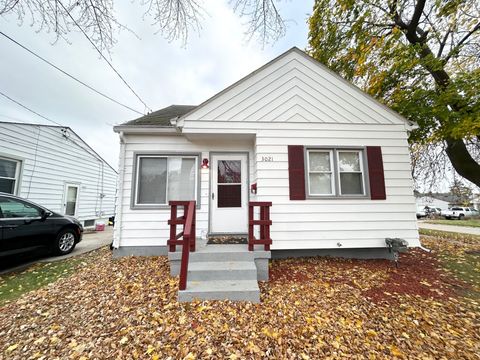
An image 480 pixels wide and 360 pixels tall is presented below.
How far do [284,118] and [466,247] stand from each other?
7296 millimetres

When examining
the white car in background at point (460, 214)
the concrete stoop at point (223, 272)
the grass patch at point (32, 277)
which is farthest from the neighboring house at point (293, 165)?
the white car in background at point (460, 214)

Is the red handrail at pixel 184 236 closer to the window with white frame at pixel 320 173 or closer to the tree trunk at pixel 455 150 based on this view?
the window with white frame at pixel 320 173

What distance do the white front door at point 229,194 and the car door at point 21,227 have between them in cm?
415

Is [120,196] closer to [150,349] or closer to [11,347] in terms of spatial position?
[11,347]

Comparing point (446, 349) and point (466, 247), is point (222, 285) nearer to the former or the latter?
point (446, 349)

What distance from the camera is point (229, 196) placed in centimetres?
541

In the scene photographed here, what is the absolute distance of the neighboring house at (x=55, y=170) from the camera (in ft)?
23.7

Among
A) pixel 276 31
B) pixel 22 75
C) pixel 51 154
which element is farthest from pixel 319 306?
pixel 51 154

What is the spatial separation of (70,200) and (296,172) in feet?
35.0

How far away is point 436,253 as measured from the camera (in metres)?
5.68

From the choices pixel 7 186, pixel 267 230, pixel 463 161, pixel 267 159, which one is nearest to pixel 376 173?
pixel 267 159

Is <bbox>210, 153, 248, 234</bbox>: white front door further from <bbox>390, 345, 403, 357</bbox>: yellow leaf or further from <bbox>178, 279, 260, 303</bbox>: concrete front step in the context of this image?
<bbox>390, 345, 403, 357</bbox>: yellow leaf

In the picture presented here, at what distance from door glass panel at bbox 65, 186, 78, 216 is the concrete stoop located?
8.83 meters

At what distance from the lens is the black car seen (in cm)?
444
